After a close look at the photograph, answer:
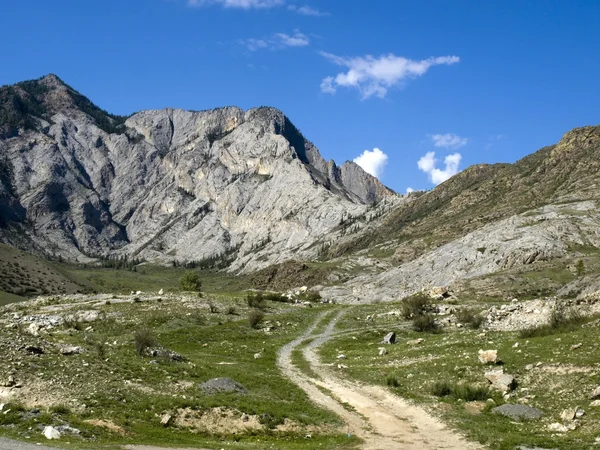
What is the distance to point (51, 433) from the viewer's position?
64.8ft

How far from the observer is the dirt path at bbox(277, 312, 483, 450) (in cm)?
2175

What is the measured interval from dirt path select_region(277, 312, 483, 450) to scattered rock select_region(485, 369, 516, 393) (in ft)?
16.9

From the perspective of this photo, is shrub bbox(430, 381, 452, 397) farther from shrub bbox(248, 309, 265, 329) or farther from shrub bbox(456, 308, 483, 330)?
shrub bbox(248, 309, 265, 329)

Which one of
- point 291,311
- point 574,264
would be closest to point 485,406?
point 291,311

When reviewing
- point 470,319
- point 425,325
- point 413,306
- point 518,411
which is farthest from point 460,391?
point 413,306

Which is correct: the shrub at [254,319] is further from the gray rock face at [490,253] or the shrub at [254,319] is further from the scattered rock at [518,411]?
the gray rock face at [490,253]

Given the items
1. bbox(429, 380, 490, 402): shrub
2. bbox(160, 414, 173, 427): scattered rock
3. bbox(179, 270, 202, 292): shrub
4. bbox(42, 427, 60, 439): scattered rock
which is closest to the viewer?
bbox(42, 427, 60, 439): scattered rock

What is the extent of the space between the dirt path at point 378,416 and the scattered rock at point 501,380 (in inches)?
203

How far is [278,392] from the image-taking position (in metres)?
30.0

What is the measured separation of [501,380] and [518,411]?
4.44 meters

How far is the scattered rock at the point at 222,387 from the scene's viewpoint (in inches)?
1100

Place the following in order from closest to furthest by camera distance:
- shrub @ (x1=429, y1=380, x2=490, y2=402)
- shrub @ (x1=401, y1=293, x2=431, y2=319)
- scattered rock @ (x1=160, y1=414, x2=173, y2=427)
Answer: scattered rock @ (x1=160, y1=414, x2=173, y2=427) → shrub @ (x1=429, y1=380, x2=490, y2=402) → shrub @ (x1=401, y1=293, x2=431, y2=319)

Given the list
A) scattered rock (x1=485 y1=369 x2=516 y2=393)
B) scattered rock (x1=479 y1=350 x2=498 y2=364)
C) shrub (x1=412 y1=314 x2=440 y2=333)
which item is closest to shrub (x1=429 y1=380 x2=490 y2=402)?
scattered rock (x1=485 y1=369 x2=516 y2=393)

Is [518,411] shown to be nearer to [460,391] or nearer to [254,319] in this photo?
[460,391]
